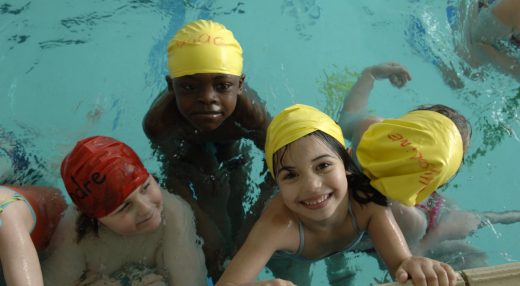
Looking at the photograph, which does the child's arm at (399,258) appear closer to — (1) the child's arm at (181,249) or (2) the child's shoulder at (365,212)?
(2) the child's shoulder at (365,212)

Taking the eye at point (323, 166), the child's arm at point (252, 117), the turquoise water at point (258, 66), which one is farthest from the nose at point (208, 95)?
the turquoise water at point (258, 66)

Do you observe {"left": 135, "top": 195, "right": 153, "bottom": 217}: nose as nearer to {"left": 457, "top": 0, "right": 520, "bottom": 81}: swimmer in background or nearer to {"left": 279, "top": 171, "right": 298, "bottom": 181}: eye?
{"left": 279, "top": 171, "right": 298, "bottom": 181}: eye

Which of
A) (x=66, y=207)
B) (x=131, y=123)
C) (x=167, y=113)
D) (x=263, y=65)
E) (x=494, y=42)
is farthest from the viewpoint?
(x=263, y=65)

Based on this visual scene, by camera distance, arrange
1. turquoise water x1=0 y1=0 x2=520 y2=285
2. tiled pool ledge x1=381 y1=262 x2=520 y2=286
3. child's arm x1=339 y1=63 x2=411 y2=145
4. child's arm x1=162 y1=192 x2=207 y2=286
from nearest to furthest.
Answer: tiled pool ledge x1=381 y1=262 x2=520 y2=286, child's arm x1=162 y1=192 x2=207 y2=286, child's arm x1=339 y1=63 x2=411 y2=145, turquoise water x1=0 y1=0 x2=520 y2=285

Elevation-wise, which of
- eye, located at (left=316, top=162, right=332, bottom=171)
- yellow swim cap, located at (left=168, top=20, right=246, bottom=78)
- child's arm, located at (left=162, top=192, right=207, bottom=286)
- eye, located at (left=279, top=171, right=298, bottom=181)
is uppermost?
yellow swim cap, located at (left=168, top=20, right=246, bottom=78)

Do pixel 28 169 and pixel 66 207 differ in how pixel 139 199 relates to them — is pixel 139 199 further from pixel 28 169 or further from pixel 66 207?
pixel 28 169

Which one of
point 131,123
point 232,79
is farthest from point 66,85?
point 232,79

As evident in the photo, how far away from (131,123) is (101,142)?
2.07 meters

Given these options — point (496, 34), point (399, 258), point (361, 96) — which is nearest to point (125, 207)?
point (399, 258)

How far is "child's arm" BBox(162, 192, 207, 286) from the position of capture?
8.18 feet

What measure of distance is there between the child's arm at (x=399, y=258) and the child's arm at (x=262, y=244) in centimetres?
38

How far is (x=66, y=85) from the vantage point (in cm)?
469

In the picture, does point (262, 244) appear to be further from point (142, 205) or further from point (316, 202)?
point (142, 205)

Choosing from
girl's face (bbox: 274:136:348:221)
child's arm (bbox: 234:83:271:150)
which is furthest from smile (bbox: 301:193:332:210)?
child's arm (bbox: 234:83:271:150)
